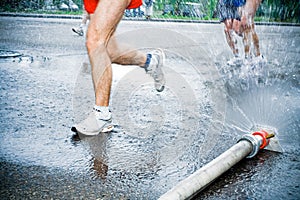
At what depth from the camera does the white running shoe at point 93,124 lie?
265 centimetres

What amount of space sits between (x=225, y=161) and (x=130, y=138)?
0.81 m

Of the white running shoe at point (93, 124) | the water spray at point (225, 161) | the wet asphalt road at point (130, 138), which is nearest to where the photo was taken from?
the water spray at point (225, 161)

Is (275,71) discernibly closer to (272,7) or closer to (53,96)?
(53,96)

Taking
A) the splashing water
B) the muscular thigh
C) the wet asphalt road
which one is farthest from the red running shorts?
the splashing water

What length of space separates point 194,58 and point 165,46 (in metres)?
1.01

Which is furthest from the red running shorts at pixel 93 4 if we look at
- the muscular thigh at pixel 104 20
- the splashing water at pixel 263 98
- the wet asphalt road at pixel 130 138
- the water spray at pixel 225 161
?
the water spray at pixel 225 161

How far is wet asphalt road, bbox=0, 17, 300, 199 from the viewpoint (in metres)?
2.01

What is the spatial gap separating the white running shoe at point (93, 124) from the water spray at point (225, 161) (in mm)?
915

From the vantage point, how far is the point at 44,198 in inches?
Result: 73.2

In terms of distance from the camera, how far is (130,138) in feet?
8.75

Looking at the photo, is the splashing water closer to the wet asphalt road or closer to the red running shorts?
the wet asphalt road

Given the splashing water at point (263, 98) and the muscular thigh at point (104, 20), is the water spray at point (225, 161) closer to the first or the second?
the splashing water at point (263, 98)

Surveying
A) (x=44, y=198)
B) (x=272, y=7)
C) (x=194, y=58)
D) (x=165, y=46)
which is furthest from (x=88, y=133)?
(x=272, y=7)

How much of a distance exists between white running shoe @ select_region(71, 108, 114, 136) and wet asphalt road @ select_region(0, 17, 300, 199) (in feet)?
0.18
